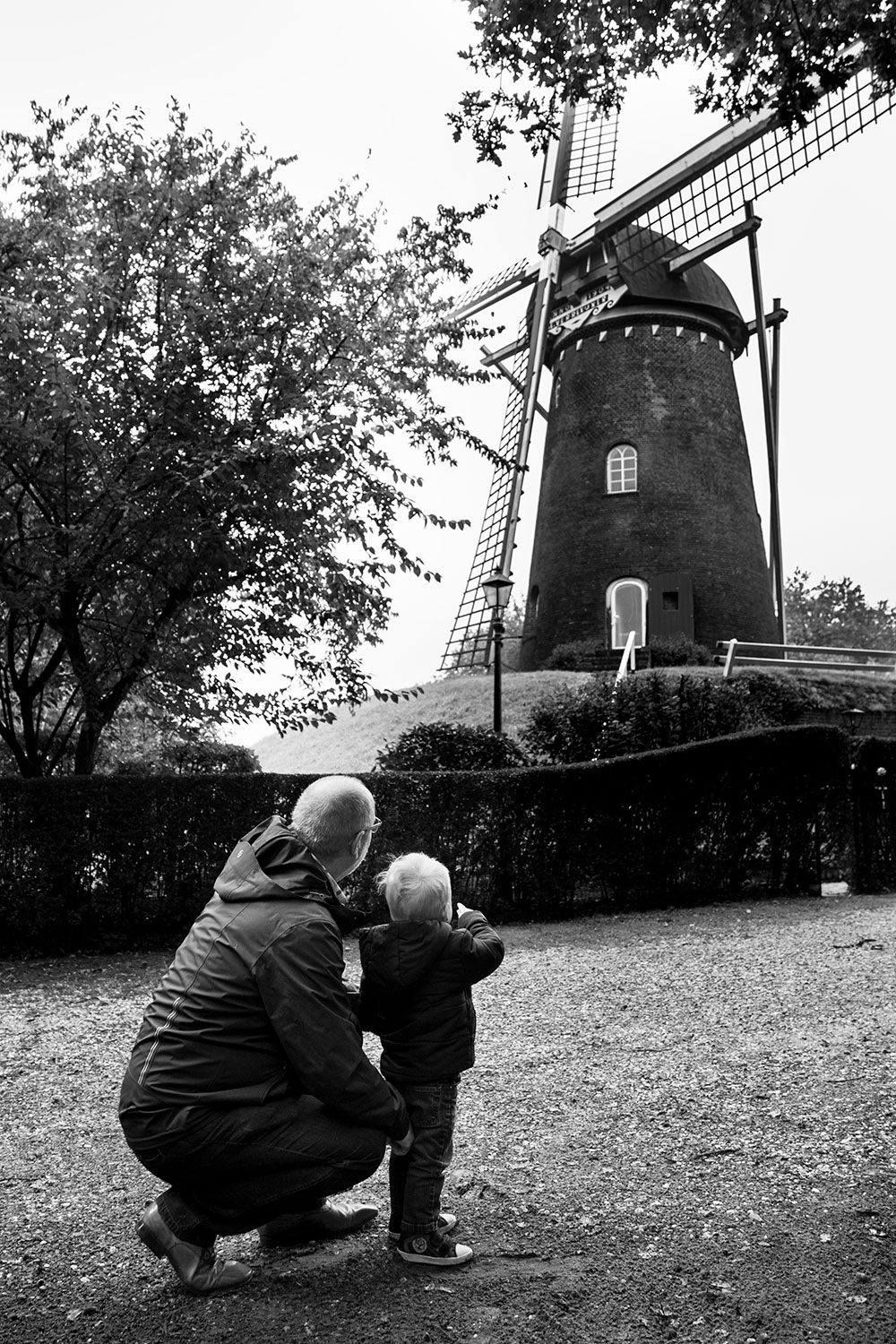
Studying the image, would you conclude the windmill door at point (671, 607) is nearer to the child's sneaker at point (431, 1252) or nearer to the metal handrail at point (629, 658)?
the metal handrail at point (629, 658)

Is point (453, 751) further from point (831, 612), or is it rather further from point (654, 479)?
point (831, 612)

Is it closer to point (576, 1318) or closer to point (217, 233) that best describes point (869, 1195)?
point (576, 1318)

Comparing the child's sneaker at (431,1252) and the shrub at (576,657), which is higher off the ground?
the shrub at (576,657)

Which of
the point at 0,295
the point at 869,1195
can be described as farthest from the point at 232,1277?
the point at 0,295

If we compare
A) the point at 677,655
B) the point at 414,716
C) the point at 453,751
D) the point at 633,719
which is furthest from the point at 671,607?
the point at 453,751

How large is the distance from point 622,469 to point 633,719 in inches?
467

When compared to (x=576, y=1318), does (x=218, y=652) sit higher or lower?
higher

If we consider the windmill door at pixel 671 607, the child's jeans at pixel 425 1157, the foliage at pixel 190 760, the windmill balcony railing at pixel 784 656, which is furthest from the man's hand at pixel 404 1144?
the windmill door at pixel 671 607

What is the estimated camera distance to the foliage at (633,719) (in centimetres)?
1630

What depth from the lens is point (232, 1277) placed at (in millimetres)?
3357

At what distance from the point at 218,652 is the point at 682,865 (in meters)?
5.11

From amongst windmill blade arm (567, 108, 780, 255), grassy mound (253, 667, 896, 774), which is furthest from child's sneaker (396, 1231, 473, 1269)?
windmill blade arm (567, 108, 780, 255)

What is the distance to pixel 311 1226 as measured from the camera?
3746mm

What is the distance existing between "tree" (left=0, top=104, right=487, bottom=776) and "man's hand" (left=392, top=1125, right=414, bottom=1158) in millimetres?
6174
